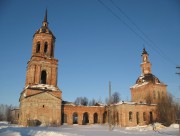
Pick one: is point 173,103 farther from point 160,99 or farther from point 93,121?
point 93,121

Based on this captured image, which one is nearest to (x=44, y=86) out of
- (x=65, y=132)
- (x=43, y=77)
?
(x=43, y=77)

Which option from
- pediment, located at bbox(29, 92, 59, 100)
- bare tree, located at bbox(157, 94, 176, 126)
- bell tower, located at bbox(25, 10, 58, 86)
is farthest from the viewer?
bare tree, located at bbox(157, 94, 176, 126)

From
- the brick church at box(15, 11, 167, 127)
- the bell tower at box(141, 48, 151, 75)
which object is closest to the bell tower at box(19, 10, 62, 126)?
the brick church at box(15, 11, 167, 127)

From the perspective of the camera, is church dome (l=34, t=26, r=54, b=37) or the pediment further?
church dome (l=34, t=26, r=54, b=37)

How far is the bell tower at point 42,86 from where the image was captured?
34.5m

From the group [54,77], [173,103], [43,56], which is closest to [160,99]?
[173,103]

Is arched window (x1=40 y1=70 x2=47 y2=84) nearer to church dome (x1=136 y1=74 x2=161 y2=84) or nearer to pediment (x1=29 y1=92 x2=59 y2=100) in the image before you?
pediment (x1=29 y1=92 x2=59 y2=100)

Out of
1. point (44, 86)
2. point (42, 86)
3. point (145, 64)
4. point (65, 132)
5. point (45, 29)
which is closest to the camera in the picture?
point (65, 132)

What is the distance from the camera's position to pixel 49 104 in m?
35.8

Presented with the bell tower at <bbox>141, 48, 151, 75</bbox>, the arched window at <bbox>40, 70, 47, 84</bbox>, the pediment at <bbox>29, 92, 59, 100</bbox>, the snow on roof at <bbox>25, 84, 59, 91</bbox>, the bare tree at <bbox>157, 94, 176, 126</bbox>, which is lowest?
the bare tree at <bbox>157, 94, 176, 126</bbox>

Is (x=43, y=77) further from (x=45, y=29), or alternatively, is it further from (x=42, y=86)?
(x=45, y=29)

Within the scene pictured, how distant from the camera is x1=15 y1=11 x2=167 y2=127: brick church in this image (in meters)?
34.8

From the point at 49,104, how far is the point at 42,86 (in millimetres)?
3306

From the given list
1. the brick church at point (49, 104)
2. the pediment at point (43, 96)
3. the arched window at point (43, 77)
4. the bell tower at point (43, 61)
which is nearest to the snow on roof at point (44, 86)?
the brick church at point (49, 104)
